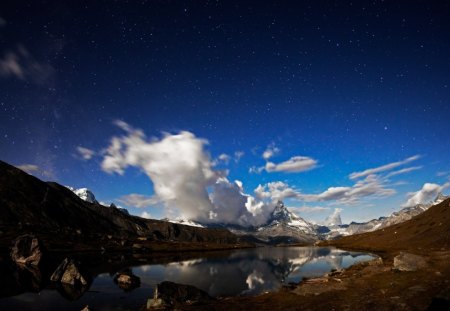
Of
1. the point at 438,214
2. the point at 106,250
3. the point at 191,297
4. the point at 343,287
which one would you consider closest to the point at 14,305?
the point at 191,297

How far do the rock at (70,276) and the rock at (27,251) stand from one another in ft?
108

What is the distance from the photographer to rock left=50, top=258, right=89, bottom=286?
64625mm

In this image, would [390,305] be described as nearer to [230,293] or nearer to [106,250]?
A: [230,293]

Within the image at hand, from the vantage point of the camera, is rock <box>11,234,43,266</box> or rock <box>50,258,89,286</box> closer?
rock <box>50,258,89,286</box>

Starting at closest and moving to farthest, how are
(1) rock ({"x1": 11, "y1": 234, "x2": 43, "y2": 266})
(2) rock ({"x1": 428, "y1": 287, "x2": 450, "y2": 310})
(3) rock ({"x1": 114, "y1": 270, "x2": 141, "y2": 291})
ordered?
(2) rock ({"x1": 428, "y1": 287, "x2": 450, "y2": 310}), (3) rock ({"x1": 114, "y1": 270, "x2": 141, "y2": 291}), (1) rock ({"x1": 11, "y1": 234, "x2": 43, "y2": 266})

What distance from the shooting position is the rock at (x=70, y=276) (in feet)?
212

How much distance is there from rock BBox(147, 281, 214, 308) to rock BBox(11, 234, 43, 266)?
67.0 meters

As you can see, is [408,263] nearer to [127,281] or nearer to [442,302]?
[442,302]

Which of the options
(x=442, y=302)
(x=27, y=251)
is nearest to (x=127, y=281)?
(x=27, y=251)

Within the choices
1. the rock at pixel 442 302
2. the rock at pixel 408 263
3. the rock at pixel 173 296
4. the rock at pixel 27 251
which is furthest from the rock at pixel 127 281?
the rock at pixel 442 302

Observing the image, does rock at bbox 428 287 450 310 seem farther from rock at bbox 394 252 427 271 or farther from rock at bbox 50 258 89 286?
rock at bbox 50 258 89 286

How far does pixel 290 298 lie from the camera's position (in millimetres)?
44500

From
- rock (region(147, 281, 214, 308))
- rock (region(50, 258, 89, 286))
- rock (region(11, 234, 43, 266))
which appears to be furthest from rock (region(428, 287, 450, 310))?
rock (region(11, 234, 43, 266))

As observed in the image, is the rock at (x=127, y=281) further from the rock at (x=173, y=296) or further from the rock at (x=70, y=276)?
the rock at (x=173, y=296)
